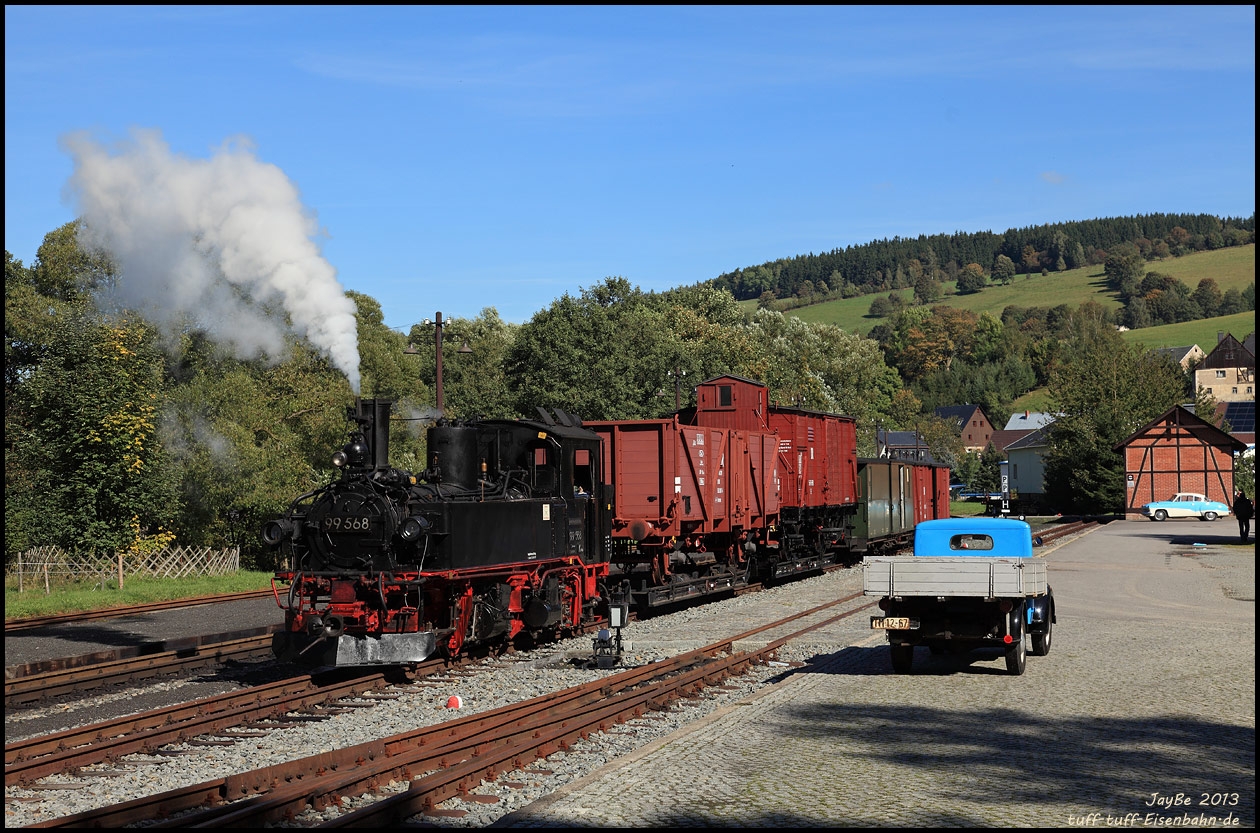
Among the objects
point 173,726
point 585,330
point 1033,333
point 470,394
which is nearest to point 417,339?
point 470,394

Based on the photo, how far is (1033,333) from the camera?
167250 millimetres

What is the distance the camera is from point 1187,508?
194ft

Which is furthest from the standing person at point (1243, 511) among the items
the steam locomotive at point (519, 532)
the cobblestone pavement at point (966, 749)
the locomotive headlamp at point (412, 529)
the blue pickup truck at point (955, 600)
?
the locomotive headlamp at point (412, 529)

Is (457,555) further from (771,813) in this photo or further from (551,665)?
(771,813)

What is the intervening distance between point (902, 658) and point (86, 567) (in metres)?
20.5

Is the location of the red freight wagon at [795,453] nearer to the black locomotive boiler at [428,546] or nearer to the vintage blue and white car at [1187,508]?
the black locomotive boiler at [428,546]

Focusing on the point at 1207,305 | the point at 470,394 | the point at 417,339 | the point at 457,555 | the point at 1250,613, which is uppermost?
the point at 1207,305

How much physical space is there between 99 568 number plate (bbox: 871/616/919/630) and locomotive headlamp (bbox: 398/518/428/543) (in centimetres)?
533

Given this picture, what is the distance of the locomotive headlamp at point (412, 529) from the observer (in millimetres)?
13266

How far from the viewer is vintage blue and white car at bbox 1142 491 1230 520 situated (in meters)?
58.2

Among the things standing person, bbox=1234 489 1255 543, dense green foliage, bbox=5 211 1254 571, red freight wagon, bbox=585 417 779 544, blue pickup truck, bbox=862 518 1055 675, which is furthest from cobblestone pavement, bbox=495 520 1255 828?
standing person, bbox=1234 489 1255 543

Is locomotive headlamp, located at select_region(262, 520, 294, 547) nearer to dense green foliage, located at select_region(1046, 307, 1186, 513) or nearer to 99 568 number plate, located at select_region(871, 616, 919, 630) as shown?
99 568 number plate, located at select_region(871, 616, 919, 630)

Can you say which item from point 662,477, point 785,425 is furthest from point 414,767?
point 785,425

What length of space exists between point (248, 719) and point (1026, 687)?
834 cm
